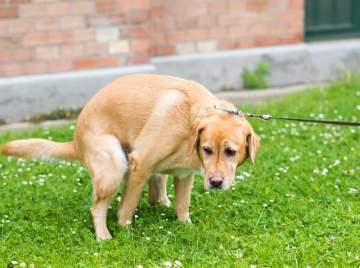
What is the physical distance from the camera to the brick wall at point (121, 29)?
29.7 ft

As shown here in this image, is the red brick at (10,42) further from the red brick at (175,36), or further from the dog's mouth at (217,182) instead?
the dog's mouth at (217,182)

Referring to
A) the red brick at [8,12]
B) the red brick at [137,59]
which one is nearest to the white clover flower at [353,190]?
the red brick at [137,59]

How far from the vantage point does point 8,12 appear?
890 centimetres

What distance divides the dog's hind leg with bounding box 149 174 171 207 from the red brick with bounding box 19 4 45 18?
349cm

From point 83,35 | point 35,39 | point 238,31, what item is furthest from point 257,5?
point 35,39

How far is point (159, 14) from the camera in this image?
9.84 metres

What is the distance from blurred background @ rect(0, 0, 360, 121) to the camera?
29.8ft

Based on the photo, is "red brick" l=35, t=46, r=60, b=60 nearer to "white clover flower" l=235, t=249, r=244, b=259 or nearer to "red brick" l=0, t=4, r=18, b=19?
"red brick" l=0, t=4, r=18, b=19

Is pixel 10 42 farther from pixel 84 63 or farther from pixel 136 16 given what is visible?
pixel 136 16

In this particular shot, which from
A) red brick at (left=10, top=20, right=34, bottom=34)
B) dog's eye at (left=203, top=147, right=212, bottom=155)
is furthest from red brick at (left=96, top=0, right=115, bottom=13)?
dog's eye at (left=203, top=147, right=212, bottom=155)

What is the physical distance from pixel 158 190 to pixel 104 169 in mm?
817

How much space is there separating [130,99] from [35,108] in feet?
11.9

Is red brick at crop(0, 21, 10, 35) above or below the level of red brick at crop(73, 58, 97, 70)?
above

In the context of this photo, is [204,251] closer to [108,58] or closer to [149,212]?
[149,212]
